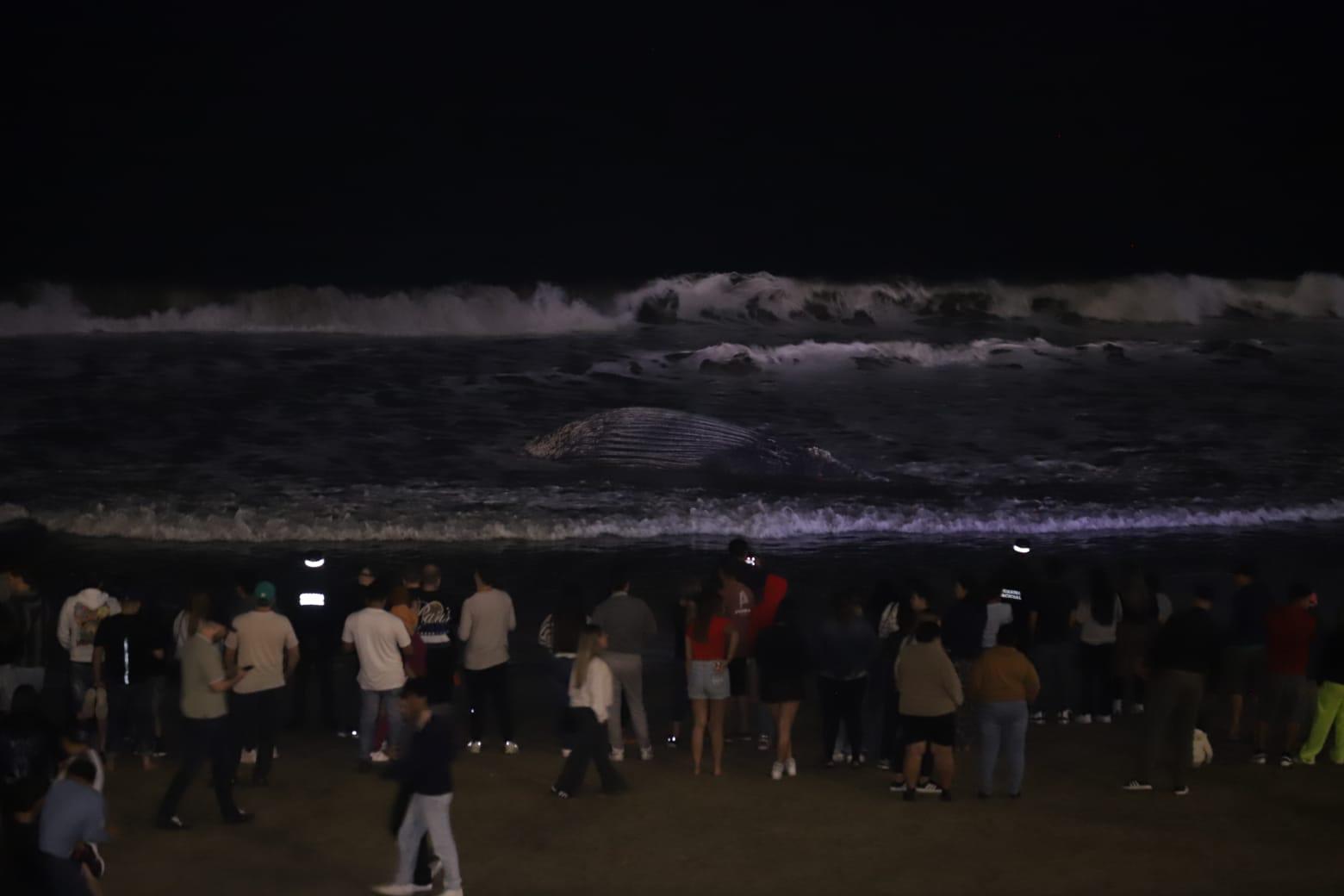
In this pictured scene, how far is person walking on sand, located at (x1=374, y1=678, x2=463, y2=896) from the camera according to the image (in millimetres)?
6562

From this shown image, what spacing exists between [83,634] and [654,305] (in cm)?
2308

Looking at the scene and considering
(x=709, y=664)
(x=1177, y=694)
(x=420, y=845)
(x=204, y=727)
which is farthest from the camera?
(x=709, y=664)

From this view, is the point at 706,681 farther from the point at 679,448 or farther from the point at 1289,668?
the point at 679,448

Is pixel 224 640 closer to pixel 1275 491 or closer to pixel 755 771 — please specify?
pixel 755 771

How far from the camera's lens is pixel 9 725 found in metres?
6.75

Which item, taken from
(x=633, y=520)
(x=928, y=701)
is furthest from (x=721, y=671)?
(x=633, y=520)

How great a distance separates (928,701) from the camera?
8.38 meters

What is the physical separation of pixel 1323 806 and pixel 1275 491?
1140 cm

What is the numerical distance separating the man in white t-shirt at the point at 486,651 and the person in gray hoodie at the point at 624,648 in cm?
64

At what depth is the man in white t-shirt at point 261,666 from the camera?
8.39 m

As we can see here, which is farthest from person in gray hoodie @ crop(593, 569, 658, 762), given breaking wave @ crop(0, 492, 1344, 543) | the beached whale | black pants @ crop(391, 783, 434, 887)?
the beached whale

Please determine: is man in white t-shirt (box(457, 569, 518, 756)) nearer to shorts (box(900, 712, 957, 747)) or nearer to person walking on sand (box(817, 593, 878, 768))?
person walking on sand (box(817, 593, 878, 768))

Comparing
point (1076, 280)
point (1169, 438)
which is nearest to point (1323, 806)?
point (1169, 438)

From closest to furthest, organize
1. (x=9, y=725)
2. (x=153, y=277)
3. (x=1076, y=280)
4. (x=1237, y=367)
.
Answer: (x=9, y=725)
(x=1237, y=367)
(x=153, y=277)
(x=1076, y=280)
